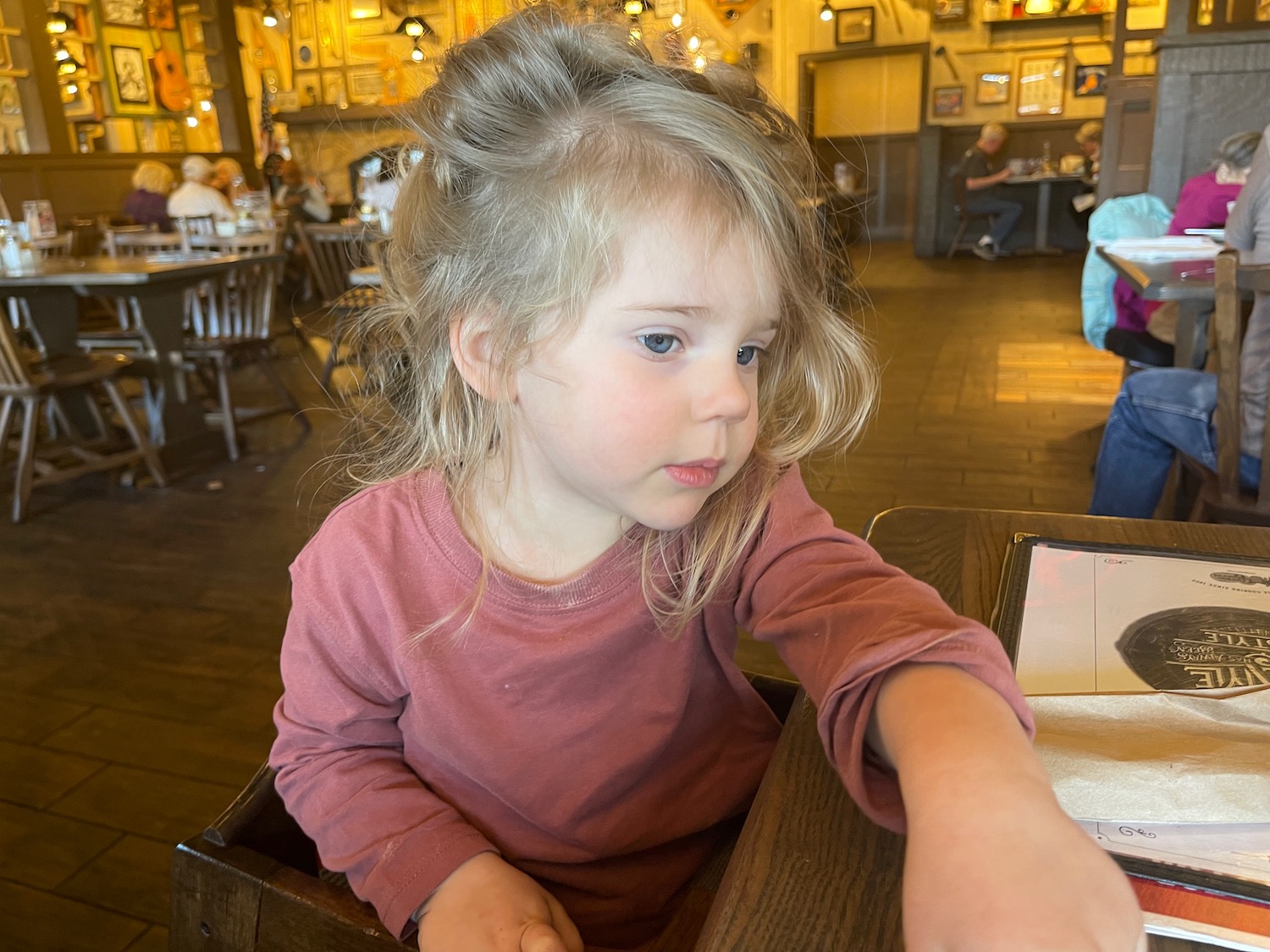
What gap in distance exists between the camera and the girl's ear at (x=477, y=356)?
75cm

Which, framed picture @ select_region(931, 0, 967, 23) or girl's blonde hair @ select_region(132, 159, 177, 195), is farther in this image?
framed picture @ select_region(931, 0, 967, 23)

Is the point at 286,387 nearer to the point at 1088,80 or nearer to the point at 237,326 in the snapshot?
the point at 237,326

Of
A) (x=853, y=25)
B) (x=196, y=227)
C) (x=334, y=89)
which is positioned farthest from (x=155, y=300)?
(x=853, y=25)

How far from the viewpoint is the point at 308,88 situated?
10.1 metres

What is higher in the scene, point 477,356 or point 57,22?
point 57,22

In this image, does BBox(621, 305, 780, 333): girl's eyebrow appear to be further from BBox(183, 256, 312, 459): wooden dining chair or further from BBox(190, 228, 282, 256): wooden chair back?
BBox(190, 228, 282, 256): wooden chair back

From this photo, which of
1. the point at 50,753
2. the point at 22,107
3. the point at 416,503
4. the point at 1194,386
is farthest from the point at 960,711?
the point at 22,107

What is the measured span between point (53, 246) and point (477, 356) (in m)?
5.48

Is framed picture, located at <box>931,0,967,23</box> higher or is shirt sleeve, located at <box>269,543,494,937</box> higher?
framed picture, located at <box>931,0,967,23</box>

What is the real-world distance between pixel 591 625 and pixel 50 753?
5.27ft

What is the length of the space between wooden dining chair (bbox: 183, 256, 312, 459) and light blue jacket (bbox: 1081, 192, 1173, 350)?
2.96m

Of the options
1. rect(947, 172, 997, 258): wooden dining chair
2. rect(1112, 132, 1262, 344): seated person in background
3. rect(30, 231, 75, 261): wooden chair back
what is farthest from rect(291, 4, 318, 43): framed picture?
rect(1112, 132, 1262, 344): seated person in background

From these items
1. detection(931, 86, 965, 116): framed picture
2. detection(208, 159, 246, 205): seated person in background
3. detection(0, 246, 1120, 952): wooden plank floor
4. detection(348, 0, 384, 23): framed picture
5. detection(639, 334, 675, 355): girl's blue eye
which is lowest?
detection(0, 246, 1120, 952): wooden plank floor

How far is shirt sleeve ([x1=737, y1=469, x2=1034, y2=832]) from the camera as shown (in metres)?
0.47
